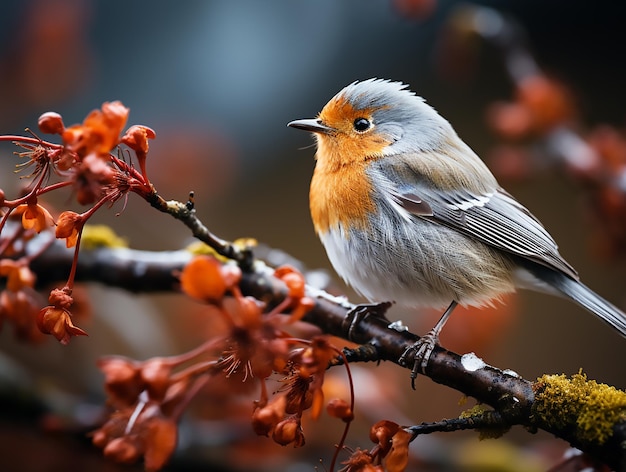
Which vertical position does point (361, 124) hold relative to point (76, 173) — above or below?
above

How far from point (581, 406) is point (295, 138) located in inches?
121

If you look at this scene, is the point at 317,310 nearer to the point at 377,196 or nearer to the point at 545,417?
the point at 377,196

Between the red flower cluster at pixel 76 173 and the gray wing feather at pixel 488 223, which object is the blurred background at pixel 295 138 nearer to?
the gray wing feather at pixel 488 223

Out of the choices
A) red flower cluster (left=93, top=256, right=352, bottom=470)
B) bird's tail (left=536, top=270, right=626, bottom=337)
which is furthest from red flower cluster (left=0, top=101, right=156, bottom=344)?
bird's tail (left=536, top=270, right=626, bottom=337)

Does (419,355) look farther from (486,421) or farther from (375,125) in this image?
(375,125)

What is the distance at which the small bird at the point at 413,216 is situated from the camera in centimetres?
179

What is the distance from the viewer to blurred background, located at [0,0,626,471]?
84.0 inches

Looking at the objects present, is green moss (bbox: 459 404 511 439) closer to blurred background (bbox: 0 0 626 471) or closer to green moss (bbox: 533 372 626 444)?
green moss (bbox: 533 372 626 444)

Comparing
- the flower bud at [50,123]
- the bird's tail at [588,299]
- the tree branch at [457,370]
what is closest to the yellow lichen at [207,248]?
the tree branch at [457,370]

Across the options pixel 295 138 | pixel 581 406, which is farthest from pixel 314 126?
pixel 295 138

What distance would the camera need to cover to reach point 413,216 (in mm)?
1835

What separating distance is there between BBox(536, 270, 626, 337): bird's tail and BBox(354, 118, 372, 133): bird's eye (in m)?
0.68

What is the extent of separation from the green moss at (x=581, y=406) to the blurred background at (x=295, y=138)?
1.26ft

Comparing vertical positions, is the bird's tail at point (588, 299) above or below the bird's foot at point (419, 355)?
above
